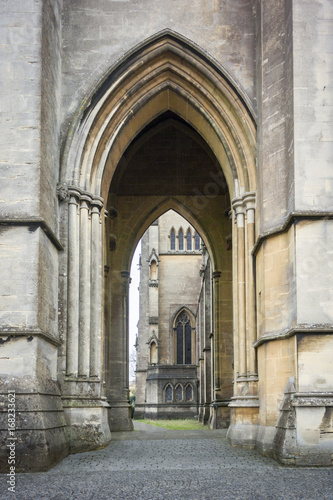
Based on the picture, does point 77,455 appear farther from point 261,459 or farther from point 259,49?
point 259,49

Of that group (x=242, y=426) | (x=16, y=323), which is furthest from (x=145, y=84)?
(x=242, y=426)

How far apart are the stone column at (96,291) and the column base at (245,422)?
2.35 metres

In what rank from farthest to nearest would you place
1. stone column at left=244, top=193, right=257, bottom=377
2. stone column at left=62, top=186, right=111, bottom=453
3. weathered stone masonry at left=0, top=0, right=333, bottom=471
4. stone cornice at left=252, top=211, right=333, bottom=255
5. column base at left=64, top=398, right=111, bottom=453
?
stone column at left=244, top=193, right=257, bottom=377 < stone column at left=62, top=186, right=111, bottom=453 < column base at left=64, top=398, right=111, bottom=453 < stone cornice at left=252, top=211, right=333, bottom=255 < weathered stone masonry at left=0, top=0, right=333, bottom=471

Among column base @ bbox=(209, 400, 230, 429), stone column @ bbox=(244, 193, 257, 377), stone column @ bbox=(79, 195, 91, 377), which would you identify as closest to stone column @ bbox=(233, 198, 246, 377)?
stone column @ bbox=(244, 193, 257, 377)

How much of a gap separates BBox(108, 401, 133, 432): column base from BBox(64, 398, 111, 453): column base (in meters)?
5.49

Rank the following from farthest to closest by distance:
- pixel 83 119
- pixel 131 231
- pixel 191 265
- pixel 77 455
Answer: pixel 191 265 < pixel 131 231 < pixel 83 119 < pixel 77 455

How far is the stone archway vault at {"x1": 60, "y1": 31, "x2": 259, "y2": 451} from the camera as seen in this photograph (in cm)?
1069

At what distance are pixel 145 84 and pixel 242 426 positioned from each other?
6.01 meters

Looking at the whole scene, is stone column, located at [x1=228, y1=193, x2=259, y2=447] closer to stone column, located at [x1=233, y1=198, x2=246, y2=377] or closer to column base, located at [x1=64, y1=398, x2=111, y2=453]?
stone column, located at [x1=233, y1=198, x2=246, y2=377]

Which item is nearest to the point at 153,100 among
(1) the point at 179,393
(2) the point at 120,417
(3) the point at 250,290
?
(3) the point at 250,290

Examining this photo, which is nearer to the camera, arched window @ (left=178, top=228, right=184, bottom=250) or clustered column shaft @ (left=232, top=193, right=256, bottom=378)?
clustered column shaft @ (left=232, top=193, right=256, bottom=378)

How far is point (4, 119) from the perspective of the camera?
9.56m

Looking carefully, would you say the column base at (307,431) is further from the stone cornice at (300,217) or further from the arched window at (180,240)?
the arched window at (180,240)

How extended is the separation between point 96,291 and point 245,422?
10.7ft
